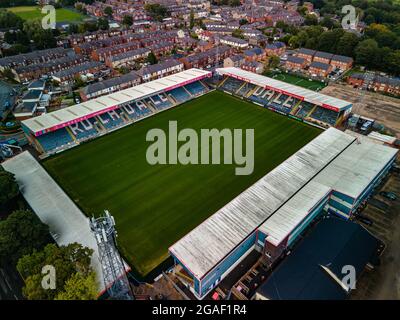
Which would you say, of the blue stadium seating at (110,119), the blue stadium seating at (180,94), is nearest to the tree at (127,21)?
the blue stadium seating at (180,94)

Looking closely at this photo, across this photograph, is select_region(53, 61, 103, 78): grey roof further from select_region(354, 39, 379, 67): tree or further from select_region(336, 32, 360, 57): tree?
select_region(354, 39, 379, 67): tree

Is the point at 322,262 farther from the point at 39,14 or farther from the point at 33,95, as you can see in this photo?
the point at 39,14

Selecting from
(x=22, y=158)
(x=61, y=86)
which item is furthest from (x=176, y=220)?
(x=61, y=86)

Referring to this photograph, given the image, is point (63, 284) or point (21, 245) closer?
point (63, 284)

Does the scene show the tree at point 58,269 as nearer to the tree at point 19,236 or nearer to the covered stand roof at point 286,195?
the tree at point 19,236

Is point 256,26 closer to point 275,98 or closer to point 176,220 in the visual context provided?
point 275,98

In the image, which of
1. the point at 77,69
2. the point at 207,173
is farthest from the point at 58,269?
the point at 77,69
